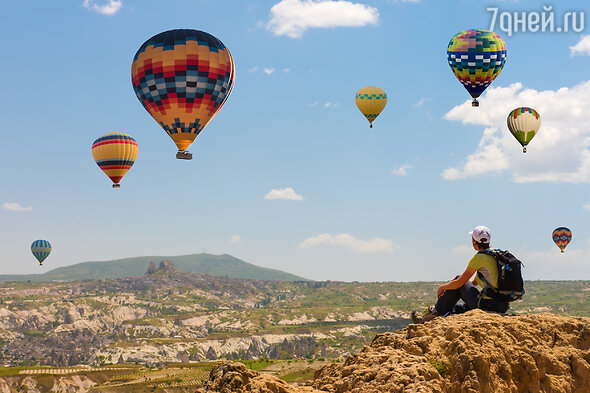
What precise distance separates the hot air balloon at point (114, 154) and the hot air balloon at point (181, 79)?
4621 centimetres

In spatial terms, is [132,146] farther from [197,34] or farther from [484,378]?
[484,378]

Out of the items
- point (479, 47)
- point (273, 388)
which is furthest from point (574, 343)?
point (479, 47)

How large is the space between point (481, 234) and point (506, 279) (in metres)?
1.40

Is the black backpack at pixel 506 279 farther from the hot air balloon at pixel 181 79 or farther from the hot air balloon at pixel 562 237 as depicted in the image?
the hot air balloon at pixel 562 237

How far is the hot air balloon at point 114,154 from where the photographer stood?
122m

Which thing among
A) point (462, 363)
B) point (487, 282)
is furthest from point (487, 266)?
point (462, 363)

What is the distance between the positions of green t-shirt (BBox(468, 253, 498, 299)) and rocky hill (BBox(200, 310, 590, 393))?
973 mm

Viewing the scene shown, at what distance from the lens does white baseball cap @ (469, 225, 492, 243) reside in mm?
17250

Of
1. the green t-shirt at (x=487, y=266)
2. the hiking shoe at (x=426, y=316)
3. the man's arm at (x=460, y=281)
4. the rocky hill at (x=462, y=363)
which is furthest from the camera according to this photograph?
the hiking shoe at (x=426, y=316)

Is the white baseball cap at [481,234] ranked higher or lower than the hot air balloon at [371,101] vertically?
lower

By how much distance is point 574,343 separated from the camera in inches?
616

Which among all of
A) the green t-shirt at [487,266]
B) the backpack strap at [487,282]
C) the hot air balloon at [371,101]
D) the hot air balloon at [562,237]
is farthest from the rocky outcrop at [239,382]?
the hot air balloon at [562,237]

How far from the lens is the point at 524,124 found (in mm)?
109188

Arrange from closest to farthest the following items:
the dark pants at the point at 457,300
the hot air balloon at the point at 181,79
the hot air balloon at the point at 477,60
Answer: the dark pants at the point at 457,300, the hot air balloon at the point at 181,79, the hot air balloon at the point at 477,60
